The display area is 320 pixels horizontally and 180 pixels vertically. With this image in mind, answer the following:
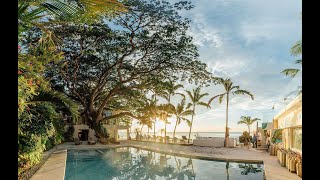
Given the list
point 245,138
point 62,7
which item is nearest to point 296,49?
point 62,7

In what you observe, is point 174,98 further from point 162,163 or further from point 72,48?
point 162,163

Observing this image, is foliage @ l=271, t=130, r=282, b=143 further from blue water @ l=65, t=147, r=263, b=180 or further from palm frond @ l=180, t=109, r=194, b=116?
palm frond @ l=180, t=109, r=194, b=116

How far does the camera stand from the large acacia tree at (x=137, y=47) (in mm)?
20594

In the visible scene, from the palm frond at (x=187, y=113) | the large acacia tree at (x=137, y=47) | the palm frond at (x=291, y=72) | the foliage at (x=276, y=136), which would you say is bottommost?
the foliage at (x=276, y=136)

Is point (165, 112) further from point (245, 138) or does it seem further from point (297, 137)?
point (297, 137)

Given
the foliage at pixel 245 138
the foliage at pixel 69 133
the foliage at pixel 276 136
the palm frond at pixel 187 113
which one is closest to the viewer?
the foliage at pixel 276 136

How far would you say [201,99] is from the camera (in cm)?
3102

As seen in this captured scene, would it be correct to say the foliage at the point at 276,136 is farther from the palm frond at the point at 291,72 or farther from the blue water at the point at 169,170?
the blue water at the point at 169,170

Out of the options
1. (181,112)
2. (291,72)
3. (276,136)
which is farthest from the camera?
(181,112)

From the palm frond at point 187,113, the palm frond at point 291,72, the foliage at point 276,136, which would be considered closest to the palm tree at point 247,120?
the palm frond at point 187,113

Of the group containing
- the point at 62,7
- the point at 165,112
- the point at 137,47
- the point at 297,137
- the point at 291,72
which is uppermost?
the point at 137,47

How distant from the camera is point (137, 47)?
2195 centimetres

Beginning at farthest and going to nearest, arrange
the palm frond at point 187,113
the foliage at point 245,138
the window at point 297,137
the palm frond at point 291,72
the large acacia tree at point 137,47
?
the palm frond at point 187,113 → the foliage at point 245,138 → the large acacia tree at point 137,47 → the palm frond at point 291,72 → the window at point 297,137
